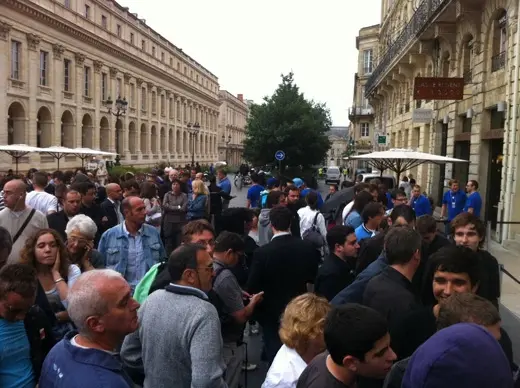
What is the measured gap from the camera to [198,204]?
988 cm

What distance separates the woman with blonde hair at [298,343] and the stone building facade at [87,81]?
93.4 feet

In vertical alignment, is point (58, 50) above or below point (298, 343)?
above

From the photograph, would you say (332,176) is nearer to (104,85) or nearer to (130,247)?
(104,85)

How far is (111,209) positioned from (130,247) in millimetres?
2371

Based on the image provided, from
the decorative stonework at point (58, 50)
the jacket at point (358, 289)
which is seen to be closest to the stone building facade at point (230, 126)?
the decorative stonework at point (58, 50)

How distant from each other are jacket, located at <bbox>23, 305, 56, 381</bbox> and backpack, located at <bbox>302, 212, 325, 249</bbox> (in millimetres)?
4178

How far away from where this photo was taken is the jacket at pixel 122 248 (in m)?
5.20

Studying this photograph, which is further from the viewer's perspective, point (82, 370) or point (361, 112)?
point (361, 112)

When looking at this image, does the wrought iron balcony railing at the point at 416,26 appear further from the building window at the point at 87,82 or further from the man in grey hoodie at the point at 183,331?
the building window at the point at 87,82

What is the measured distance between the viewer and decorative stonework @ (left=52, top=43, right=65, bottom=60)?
3748 cm

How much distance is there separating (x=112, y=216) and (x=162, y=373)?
475 cm

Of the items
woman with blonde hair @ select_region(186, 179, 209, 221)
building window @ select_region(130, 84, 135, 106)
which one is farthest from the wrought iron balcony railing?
building window @ select_region(130, 84, 135, 106)

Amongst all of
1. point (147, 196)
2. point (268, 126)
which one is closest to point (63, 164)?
point (268, 126)

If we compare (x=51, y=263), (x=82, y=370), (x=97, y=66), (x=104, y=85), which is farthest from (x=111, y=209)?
(x=104, y=85)
